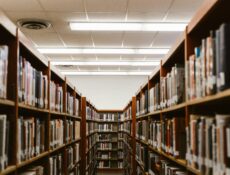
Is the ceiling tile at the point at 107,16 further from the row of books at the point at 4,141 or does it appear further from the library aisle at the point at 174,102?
the row of books at the point at 4,141

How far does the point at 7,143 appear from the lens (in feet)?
6.23

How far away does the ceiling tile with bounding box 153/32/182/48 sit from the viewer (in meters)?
6.60

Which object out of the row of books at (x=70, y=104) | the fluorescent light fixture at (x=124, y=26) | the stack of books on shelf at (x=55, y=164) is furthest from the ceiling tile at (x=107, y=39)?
the stack of books on shelf at (x=55, y=164)

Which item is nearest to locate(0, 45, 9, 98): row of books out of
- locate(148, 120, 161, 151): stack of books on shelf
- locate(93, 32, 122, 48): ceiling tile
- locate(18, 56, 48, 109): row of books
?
locate(18, 56, 48, 109): row of books

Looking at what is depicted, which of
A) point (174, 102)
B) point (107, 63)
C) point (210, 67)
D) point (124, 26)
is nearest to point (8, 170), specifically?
point (210, 67)

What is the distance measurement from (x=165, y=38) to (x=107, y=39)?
1.21 meters

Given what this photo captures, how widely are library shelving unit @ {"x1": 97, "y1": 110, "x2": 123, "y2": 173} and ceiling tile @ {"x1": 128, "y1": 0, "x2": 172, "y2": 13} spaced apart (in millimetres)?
6255

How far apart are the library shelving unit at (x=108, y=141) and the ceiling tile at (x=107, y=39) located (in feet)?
13.5

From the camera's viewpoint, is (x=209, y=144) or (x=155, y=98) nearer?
(x=209, y=144)

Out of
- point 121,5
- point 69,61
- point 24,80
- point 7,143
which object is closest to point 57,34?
point 121,5

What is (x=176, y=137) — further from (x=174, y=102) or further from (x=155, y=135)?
(x=155, y=135)

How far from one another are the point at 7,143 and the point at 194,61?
1.19 metres

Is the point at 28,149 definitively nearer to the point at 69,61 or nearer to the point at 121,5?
the point at 121,5

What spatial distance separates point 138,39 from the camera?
274 inches
